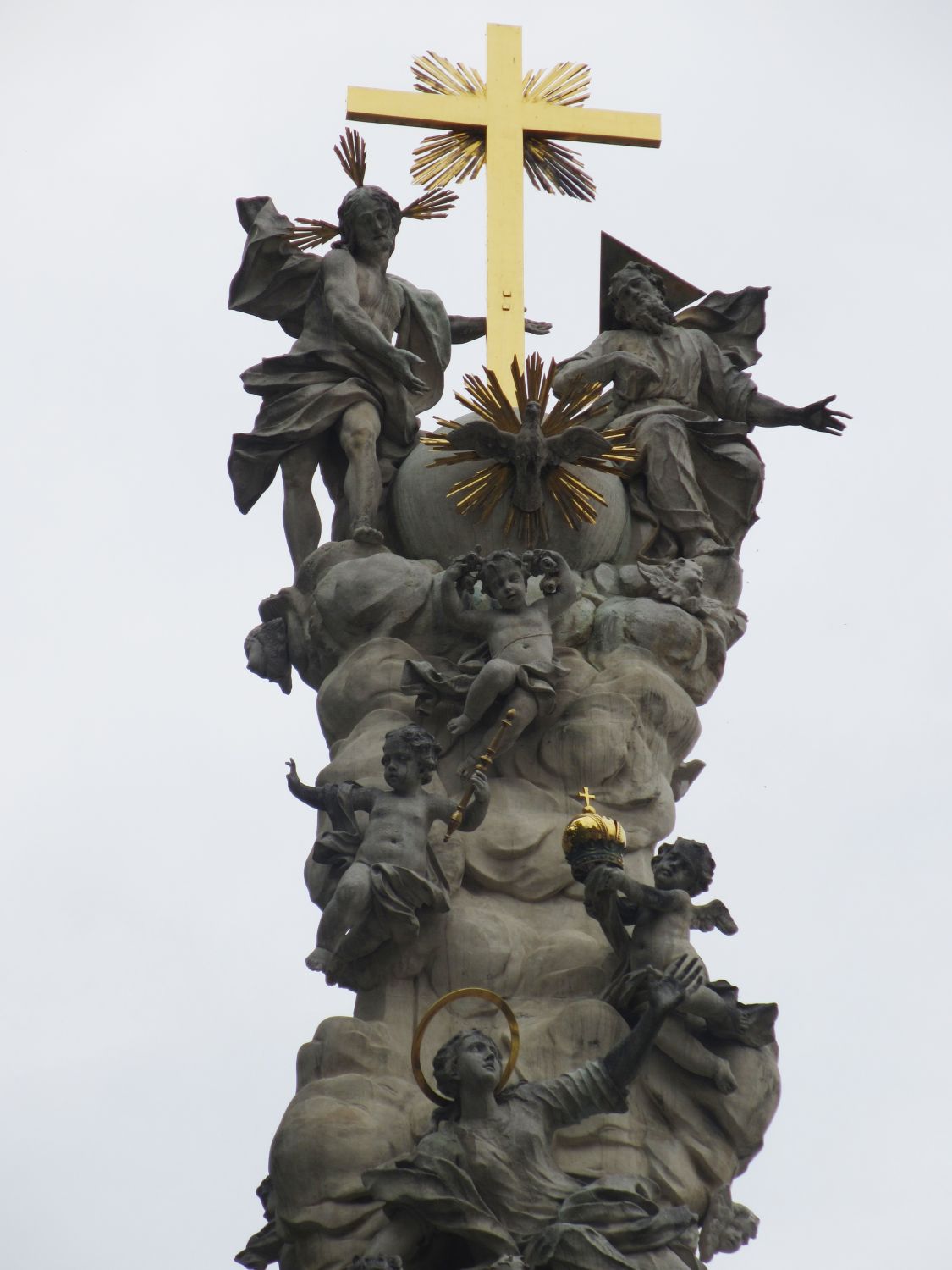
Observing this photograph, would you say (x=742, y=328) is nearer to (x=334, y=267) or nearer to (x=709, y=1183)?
(x=334, y=267)

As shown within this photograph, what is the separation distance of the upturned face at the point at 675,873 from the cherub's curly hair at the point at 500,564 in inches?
73.2

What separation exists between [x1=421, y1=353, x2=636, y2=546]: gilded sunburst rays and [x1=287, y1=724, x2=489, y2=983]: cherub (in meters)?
1.78

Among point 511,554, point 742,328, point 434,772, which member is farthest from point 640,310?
point 434,772

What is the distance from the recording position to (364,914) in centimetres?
1547

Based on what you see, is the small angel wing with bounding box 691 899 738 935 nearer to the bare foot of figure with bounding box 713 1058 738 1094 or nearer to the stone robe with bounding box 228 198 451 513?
the bare foot of figure with bounding box 713 1058 738 1094

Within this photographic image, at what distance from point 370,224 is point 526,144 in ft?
5.88

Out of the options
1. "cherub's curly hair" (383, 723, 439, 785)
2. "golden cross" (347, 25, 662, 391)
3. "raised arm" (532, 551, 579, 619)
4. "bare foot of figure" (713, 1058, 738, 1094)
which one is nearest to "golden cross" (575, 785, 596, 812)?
"cherub's curly hair" (383, 723, 439, 785)

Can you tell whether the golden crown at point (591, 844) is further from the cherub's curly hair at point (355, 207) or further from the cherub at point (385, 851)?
the cherub's curly hair at point (355, 207)

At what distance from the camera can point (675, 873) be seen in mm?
15688

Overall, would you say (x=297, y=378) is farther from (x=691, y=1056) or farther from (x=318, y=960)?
(x=691, y=1056)

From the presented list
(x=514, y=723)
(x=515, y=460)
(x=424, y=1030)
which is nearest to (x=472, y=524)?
(x=515, y=460)

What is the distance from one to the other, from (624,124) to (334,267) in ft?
8.47

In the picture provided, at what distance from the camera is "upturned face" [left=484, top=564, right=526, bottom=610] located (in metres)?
16.7

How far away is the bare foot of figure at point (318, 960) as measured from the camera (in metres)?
15.5
